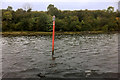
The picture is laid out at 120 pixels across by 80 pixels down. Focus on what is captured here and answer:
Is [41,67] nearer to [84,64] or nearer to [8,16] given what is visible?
[84,64]

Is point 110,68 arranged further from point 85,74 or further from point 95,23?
point 95,23

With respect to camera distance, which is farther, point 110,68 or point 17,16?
point 17,16

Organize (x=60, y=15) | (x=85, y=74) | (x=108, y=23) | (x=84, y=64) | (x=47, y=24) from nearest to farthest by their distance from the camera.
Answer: (x=85, y=74) → (x=84, y=64) → (x=47, y=24) → (x=108, y=23) → (x=60, y=15)

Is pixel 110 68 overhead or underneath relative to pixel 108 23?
underneath

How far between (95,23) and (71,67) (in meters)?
76.5

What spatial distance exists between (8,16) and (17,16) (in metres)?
5.82

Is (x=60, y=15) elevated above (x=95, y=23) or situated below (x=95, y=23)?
above

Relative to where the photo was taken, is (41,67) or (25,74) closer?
(25,74)

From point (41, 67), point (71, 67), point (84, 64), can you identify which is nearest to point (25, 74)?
A: point (41, 67)

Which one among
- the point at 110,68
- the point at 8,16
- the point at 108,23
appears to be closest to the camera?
the point at 110,68

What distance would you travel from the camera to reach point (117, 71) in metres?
12.0

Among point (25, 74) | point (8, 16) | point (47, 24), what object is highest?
point (8, 16)

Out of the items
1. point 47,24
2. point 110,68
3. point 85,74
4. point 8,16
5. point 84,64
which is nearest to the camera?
point 85,74

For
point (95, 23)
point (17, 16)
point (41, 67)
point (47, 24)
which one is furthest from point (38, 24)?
point (41, 67)
